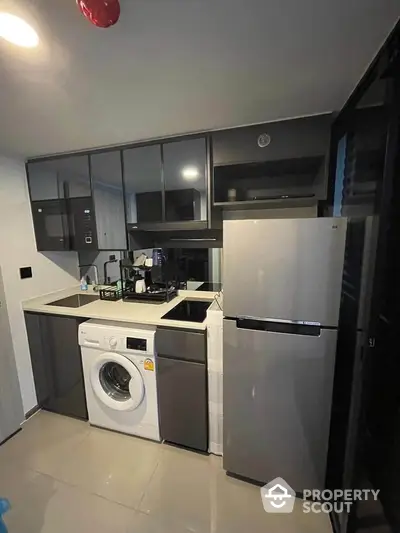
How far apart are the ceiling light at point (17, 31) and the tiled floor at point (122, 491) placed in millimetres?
2317

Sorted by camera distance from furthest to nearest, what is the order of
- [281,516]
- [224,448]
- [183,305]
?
[183,305] < [224,448] < [281,516]

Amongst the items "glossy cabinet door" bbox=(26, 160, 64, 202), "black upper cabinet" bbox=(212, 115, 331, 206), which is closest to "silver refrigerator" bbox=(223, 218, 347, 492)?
"black upper cabinet" bbox=(212, 115, 331, 206)

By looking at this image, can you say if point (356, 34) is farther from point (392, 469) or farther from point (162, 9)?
point (392, 469)

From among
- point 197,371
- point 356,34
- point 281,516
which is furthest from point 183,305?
point 356,34

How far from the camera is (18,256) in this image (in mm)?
2158

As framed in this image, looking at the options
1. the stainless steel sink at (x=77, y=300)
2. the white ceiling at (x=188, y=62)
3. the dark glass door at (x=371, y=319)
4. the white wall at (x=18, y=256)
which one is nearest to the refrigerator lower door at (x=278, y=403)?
the dark glass door at (x=371, y=319)

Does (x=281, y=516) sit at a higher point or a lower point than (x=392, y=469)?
lower

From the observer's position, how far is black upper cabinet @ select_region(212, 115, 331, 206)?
1.55 metres

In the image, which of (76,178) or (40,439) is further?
(76,178)

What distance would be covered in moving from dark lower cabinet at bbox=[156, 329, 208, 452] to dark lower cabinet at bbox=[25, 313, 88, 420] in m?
0.77

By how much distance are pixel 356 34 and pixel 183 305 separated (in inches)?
72.4

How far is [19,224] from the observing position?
2.18 metres

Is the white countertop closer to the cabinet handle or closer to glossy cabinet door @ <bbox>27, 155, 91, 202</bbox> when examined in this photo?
glossy cabinet door @ <bbox>27, 155, 91, 202</bbox>

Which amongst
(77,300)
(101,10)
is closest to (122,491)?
(77,300)
